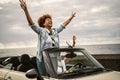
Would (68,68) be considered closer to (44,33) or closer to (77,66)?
Answer: (77,66)

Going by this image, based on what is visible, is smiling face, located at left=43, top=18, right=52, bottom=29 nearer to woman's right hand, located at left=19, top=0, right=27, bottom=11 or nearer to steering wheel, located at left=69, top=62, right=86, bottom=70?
woman's right hand, located at left=19, top=0, right=27, bottom=11

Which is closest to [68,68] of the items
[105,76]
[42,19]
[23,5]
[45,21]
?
[105,76]

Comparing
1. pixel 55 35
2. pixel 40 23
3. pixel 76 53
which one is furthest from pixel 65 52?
pixel 40 23

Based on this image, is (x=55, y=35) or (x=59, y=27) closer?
(x=55, y=35)

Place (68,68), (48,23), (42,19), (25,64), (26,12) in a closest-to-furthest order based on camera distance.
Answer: (68,68), (26,12), (48,23), (42,19), (25,64)

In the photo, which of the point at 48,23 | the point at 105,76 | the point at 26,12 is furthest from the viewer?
the point at 48,23

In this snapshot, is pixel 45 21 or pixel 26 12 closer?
pixel 26 12

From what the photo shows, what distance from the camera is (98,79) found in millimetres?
5027

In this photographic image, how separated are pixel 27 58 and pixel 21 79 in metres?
0.91

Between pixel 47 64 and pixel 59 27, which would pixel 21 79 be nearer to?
pixel 47 64

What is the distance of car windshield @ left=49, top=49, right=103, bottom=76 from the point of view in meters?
5.44

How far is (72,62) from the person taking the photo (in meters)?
6.14

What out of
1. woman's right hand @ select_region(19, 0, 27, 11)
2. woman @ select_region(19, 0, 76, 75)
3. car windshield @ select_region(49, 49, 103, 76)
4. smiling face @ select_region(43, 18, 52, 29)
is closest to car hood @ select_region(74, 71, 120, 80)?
car windshield @ select_region(49, 49, 103, 76)

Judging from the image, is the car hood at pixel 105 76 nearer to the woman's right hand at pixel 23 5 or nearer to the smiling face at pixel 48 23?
the smiling face at pixel 48 23
